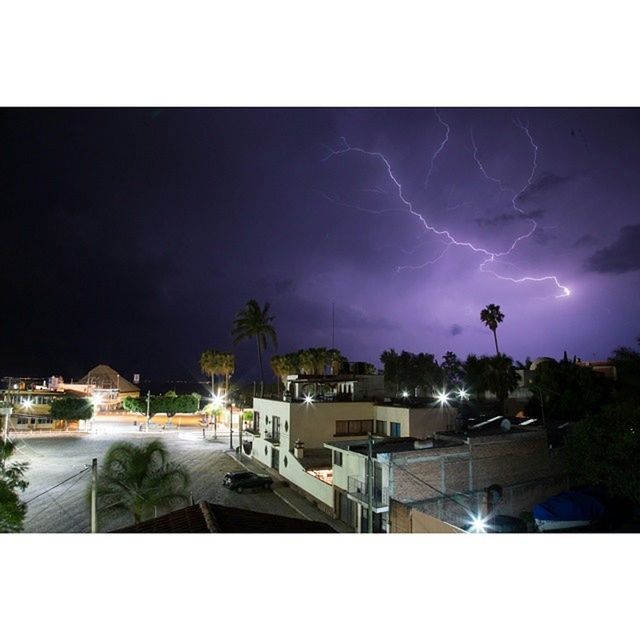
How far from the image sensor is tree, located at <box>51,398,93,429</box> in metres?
40.7

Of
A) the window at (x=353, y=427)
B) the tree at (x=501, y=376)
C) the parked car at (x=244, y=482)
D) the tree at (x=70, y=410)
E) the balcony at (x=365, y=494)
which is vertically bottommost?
the parked car at (x=244, y=482)

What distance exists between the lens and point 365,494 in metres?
14.2

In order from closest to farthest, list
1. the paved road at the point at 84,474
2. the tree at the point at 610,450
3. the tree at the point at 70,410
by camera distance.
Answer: the tree at the point at 610,450
the paved road at the point at 84,474
the tree at the point at 70,410

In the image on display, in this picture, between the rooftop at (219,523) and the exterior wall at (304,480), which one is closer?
the rooftop at (219,523)

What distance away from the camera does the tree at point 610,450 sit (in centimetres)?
1459

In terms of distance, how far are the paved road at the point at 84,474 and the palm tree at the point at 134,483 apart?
3.15 m

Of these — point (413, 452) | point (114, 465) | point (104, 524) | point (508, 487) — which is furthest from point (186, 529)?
point (508, 487)

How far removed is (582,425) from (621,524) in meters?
3.51

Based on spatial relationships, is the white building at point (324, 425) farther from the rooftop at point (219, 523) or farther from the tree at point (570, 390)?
the tree at point (570, 390)

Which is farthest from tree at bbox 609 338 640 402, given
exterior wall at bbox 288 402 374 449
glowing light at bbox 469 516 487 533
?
exterior wall at bbox 288 402 374 449

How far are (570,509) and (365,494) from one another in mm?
6881

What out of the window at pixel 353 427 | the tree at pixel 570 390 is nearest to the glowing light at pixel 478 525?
the window at pixel 353 427

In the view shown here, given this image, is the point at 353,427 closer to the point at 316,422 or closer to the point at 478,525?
the point at 316,422

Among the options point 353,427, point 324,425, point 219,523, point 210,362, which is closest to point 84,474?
point 324,425
